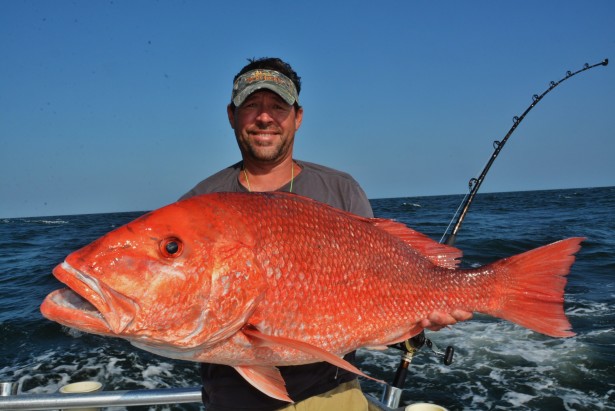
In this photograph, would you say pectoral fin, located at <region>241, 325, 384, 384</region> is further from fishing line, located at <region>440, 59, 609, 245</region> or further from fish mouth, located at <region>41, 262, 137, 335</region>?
fishing line, located at <region>440, 59, 609, 245</region>

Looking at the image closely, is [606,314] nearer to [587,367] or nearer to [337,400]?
[587,367]

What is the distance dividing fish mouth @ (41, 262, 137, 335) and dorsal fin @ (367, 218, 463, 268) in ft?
4.67

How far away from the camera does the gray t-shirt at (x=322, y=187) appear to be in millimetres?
2781

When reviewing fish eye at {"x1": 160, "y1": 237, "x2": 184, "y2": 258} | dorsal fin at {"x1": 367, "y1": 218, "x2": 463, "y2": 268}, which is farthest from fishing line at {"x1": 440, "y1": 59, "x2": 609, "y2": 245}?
fish eye at {"x1": 160, "y1": 237, "x2": 184, "y2": 258}

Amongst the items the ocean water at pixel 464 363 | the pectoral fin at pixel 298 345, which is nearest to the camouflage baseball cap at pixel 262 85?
the pectoral fin at pixel 298 345

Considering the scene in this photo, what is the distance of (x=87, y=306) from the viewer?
1.73 m

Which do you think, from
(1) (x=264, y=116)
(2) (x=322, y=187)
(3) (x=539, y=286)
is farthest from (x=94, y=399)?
(3) (x=539, y=286)

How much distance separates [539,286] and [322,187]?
131 cm

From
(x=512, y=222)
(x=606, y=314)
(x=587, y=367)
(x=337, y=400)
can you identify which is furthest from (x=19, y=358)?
(x=512, y=222)

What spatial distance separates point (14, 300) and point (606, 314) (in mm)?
13220

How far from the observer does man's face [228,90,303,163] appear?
2.72 metres

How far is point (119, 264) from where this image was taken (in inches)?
70.1

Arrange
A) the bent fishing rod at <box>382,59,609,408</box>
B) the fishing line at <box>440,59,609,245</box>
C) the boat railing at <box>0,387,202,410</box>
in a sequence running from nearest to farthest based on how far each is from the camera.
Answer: the boat railing at <box>0,387,202,410</box> → the bent fishing rod at <box>382,59,609,408</box> → the fishing line at <box>440,59,609,245</box>

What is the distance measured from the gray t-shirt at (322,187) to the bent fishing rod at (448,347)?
3.03 ft
